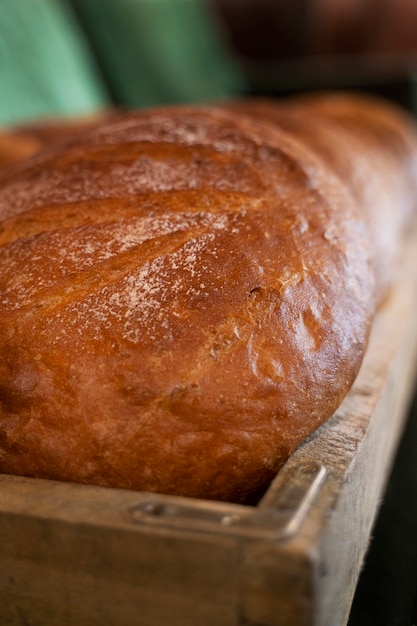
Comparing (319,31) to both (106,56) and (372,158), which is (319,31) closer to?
(106,56)

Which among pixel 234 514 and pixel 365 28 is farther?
pixel 365 28

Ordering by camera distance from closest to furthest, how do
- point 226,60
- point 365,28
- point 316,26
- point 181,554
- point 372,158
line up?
→ point 181,554
point 372,158
point 226,60
point 316,26
point 365,28

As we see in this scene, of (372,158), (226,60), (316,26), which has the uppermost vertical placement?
A: (316,26)

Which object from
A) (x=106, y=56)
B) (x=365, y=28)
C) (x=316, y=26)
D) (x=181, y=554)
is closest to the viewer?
(x=181, y=554)

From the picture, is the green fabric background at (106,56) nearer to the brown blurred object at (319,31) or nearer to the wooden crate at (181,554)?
the brown blurred object at (319,31)

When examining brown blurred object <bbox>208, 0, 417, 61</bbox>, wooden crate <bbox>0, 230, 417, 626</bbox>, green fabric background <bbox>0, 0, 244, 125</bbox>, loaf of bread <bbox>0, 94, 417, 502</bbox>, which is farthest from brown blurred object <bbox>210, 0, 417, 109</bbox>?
wooden crate <bbox>0, 230, 417, 626</bbox>

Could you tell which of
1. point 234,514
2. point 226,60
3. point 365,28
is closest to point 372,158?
point 234,514

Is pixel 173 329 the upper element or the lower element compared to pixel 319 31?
lower

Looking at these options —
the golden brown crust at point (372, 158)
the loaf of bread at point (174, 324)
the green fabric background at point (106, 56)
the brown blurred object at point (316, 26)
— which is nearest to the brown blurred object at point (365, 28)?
the brown blurred object at point (316, 26)
